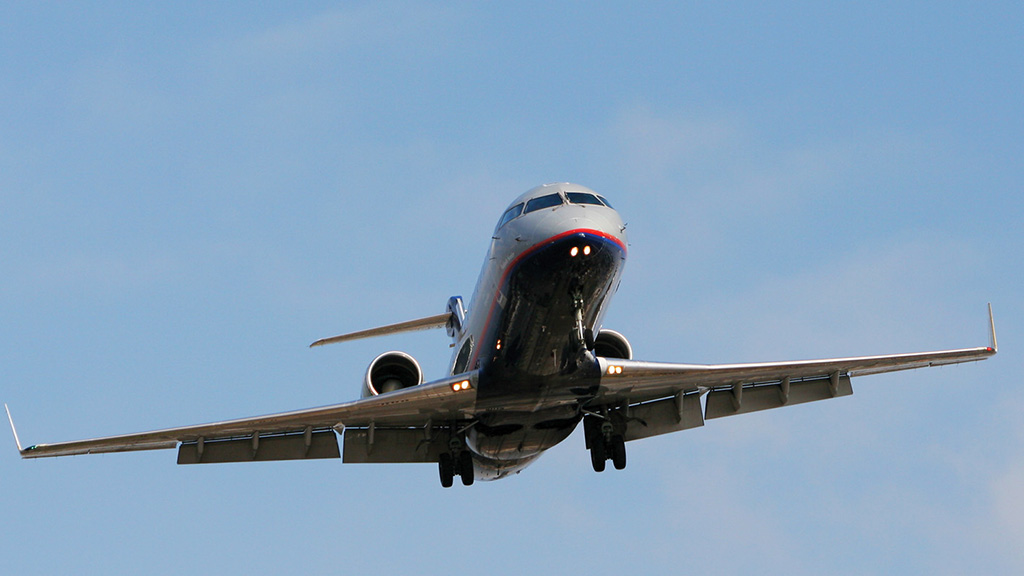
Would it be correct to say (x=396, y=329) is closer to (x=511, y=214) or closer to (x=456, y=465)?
(x=456, y=465)

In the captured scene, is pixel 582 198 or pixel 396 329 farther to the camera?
pixel 396 329

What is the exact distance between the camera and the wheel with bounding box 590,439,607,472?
2370 centimetres

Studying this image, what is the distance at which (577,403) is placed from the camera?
883 inches

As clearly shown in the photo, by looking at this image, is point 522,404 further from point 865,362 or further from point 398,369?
point 865,362

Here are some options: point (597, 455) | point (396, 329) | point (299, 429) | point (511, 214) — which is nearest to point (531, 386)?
point (511, 214)

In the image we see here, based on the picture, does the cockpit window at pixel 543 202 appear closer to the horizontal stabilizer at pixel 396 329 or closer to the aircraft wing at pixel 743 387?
the aircraft wing at pixel 743 387

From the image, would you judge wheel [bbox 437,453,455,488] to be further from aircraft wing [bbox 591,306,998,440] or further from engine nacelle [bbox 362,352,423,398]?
aircraft wing [bbox 591,306,998,440]

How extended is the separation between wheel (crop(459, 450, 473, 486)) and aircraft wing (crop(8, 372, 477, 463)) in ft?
2.41

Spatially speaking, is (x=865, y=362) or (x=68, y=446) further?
(x=865, y=362)

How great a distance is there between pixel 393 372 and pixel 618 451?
4.34 meters

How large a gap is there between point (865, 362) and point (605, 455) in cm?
500

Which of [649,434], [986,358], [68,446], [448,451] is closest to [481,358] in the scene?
[448,451]

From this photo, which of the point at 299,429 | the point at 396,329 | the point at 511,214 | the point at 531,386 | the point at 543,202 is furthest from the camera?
the point at 396,329

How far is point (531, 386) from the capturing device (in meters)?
21.2
